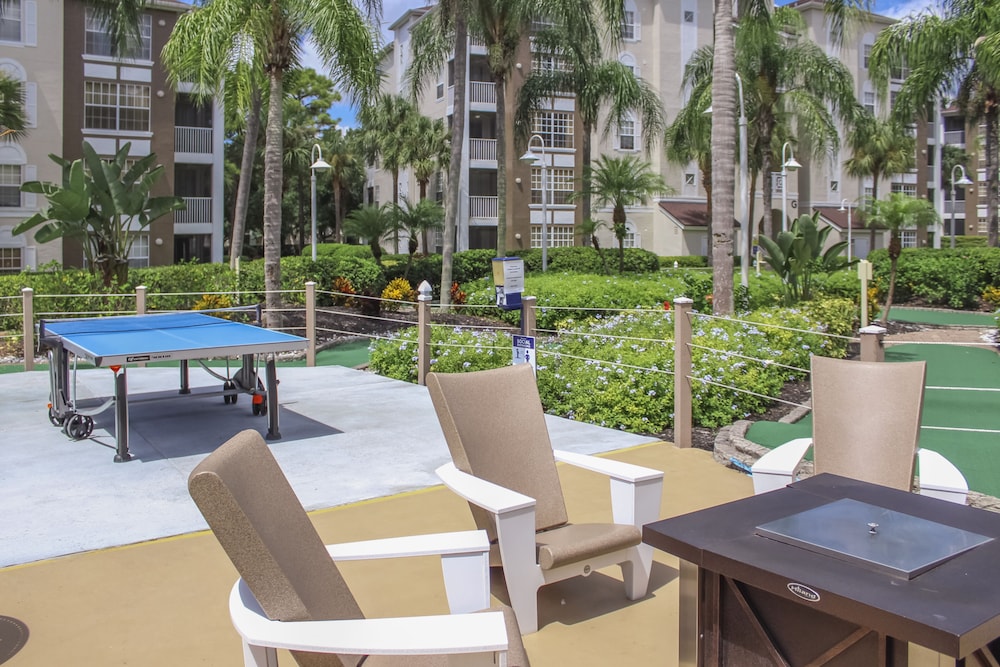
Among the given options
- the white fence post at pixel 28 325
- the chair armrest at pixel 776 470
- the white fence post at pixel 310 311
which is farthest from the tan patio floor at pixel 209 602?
the white fence post at pixel 28 325

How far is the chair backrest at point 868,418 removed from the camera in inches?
186

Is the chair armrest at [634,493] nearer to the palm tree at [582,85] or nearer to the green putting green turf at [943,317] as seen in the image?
the green putting green turf at [943,317]

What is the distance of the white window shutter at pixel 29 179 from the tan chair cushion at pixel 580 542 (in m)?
31.5

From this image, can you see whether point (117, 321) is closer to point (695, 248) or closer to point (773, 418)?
point (773, 418)

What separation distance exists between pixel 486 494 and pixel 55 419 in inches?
258

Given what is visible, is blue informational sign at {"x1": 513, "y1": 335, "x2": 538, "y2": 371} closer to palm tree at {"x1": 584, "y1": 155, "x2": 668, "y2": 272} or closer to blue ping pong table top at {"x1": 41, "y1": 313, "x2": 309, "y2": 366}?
blue ping pong table top at {"x1": 41, "y1": 313, "x2": 309, "y2": 366}

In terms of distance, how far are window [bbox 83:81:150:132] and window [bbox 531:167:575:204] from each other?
17.7 meters

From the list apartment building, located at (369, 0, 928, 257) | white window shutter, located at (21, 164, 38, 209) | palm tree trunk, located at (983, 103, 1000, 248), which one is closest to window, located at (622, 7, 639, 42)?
apartment building, located at (369, 0, 928, 257)

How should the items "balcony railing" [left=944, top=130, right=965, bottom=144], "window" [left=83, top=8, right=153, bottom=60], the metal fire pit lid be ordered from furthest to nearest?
"balcony railing" [left=944, top=130, right=965, bottom=144], "window" [left=83, top=8, right=153, bottom=60], the metal fire pit lid

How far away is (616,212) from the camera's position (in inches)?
1109

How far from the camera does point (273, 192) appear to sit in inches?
667

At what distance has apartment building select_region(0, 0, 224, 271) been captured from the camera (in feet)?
99.8

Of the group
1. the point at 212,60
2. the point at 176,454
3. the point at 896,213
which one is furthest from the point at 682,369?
the point at 896,213

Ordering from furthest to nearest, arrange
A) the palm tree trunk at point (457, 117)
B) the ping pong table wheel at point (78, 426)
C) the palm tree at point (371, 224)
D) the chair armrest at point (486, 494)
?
the palm tree at point (371, 224) < the palm tree trunk at point (457, 117) < the ping pong table wheel at point (78, 426) < the chair armrest at point (486, 494)
